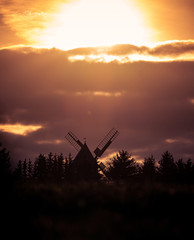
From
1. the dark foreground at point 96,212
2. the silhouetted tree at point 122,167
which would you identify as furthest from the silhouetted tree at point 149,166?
the dark foreground at point 96,212

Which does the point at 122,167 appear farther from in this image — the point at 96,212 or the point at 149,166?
the point at 96,212

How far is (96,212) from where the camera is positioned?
16266mm

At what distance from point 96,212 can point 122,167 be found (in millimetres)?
58859

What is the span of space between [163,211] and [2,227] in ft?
22.1

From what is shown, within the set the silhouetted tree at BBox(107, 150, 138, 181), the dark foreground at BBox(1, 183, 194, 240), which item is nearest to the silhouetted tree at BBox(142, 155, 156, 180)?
the silhouetted tree at BBox(107, 150, 138, 181)

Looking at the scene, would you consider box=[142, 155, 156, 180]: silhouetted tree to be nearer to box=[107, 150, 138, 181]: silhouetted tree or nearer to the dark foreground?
box=[107, 150, 138, 181]: silhouetted tree

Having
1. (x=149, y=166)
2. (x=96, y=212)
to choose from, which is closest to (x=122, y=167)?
(x=149, y=166)

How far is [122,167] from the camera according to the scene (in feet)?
245

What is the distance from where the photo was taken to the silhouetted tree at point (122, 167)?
72875mm

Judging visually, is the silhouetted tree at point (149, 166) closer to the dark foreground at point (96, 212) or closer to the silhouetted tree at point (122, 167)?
the silhouetted tree at point (122, 167)

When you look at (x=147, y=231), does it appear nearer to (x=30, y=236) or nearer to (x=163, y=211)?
(x=163, y=211)

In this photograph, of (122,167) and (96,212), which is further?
(122,167)

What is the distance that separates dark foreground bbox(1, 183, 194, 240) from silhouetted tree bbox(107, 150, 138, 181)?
5261cm

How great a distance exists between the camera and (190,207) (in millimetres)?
17453
